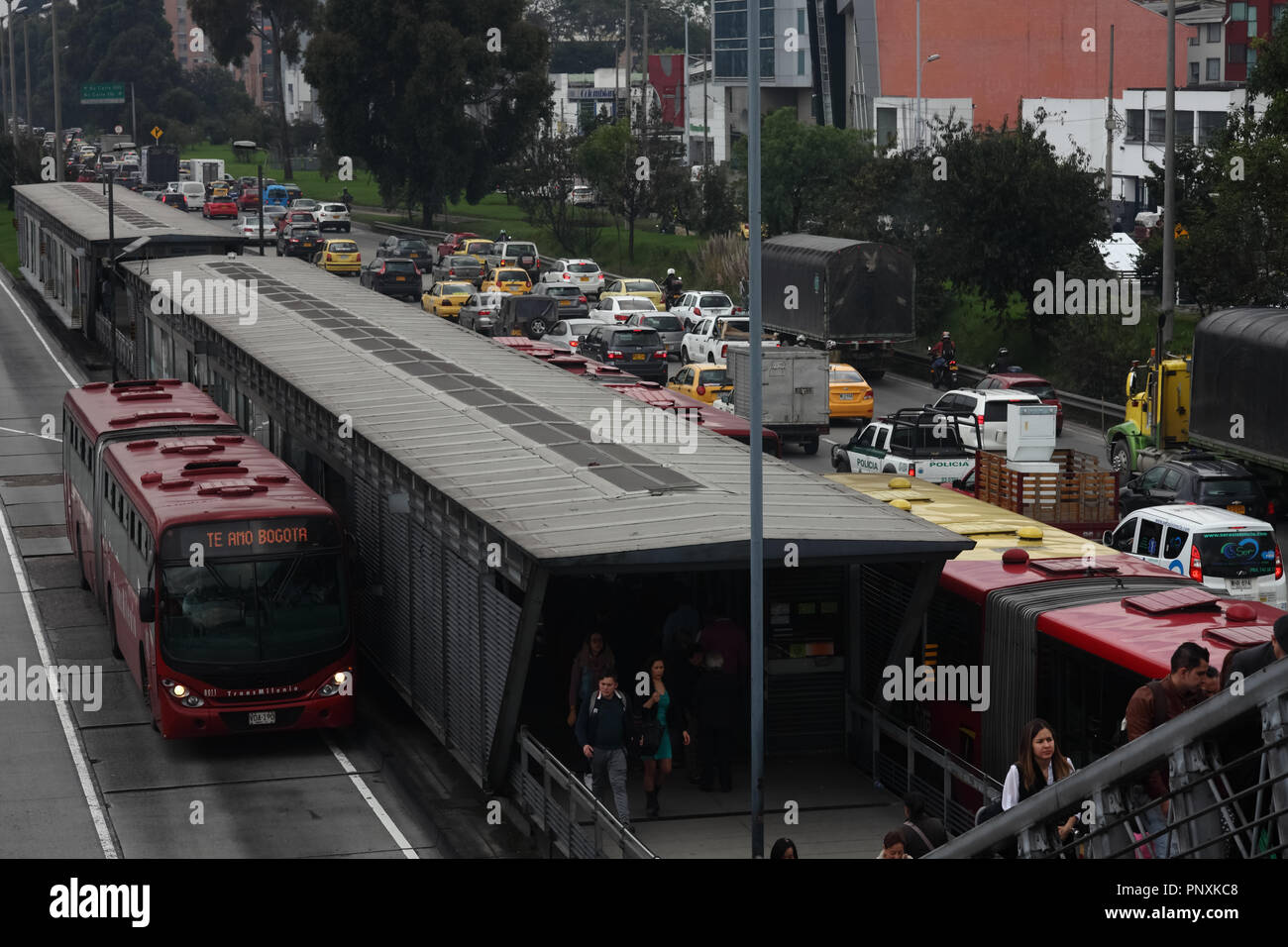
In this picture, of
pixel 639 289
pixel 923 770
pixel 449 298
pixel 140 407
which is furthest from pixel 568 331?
pixel 923 770

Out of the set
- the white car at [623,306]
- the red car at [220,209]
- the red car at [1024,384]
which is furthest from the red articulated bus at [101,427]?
the red car at [220,209]

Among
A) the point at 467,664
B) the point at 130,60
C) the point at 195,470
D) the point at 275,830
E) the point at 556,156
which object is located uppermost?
the point at 130,60

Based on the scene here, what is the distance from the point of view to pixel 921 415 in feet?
108

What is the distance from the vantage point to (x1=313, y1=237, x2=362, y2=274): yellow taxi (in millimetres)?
73375

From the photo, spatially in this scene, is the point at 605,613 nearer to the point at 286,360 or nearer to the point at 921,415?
the point at 286,360

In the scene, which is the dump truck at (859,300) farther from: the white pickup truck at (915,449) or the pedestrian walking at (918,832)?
the pedestrian walking at (918,832)

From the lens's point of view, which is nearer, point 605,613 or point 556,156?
point 605,613

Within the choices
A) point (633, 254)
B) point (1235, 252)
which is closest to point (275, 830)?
point (1235, 252)

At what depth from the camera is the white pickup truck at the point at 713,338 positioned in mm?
48875

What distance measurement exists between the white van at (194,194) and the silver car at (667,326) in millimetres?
63153

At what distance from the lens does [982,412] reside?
117 ft
